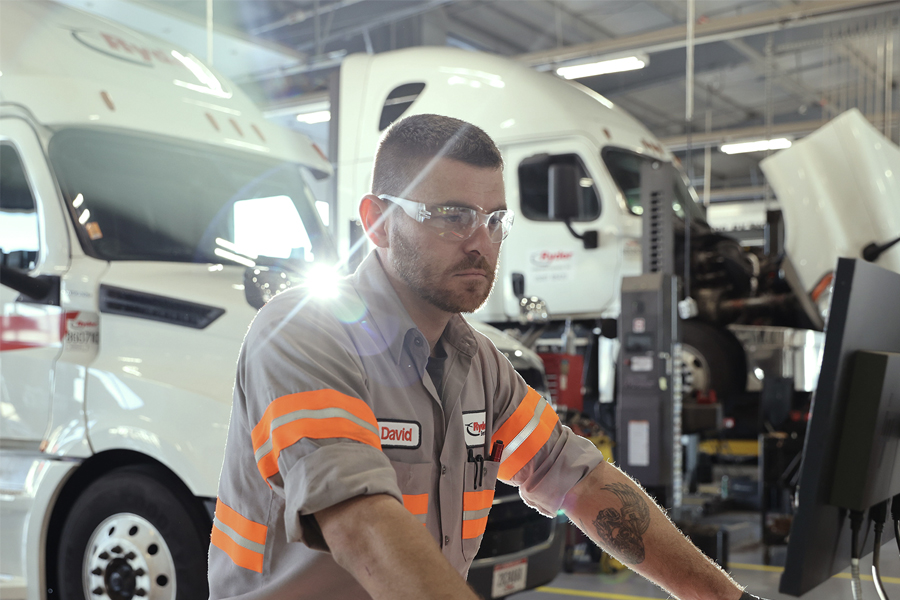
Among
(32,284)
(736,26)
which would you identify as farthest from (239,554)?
(736,26)

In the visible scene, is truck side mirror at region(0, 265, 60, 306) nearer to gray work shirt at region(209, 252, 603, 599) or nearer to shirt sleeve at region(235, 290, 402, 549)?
gray work shirt at region(209, 252, 603, 599)

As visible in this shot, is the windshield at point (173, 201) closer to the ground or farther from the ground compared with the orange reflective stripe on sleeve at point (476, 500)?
farther from the ground

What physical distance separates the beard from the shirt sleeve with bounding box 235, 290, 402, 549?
0.24 m

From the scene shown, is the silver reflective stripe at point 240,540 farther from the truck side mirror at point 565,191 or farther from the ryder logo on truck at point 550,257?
the ryder logo on truck at point 550,257

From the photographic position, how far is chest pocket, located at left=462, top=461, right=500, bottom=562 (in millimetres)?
1763

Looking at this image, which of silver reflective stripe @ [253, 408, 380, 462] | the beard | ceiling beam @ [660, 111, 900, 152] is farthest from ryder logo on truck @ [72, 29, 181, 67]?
ceiling beam @ [660, 111, 900, 152]

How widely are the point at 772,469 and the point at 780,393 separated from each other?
592 millimetres

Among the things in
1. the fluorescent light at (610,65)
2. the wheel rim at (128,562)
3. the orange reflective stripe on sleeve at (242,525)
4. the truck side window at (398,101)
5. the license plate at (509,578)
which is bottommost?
the license plate at (509,578)

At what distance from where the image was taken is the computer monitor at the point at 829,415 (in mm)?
1346

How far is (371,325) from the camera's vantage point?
167cm

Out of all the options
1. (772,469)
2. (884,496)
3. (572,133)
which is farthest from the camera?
(572,133)

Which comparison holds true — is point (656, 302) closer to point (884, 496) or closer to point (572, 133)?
point (572, 133)

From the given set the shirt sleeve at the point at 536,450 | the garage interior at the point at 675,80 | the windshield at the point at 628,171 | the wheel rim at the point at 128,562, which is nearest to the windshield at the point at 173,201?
the garage interior at the point at 675,80

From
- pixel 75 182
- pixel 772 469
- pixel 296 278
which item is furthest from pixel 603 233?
pixel 75 182
